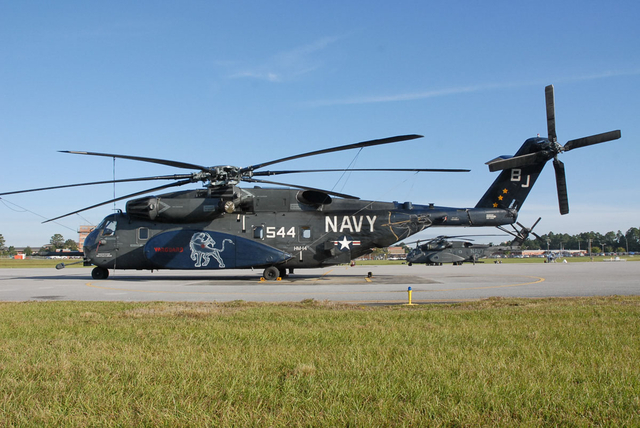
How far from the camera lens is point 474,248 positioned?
165 ft

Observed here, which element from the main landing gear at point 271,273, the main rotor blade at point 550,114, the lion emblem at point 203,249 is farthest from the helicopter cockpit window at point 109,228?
the main rotor blade at point 550,114

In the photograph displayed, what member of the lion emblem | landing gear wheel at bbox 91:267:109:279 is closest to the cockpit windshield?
landing gear wheel at bbox 91:267:109:279

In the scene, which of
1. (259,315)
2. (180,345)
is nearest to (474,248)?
(259,315)

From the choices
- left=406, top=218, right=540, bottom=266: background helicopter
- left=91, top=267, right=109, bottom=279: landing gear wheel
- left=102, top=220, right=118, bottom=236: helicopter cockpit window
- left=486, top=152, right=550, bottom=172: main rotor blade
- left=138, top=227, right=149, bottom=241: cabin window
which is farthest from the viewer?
left=406, top=218, right=540, bottom=266: background helicopter

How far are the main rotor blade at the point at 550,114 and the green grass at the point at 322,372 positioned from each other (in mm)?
14781

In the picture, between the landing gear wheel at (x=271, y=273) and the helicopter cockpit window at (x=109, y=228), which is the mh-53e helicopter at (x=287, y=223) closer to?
the landing gear wheel at (x=271, y=273)

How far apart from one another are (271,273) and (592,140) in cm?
1629

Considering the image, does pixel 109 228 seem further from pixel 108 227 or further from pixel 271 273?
pixel 271 273

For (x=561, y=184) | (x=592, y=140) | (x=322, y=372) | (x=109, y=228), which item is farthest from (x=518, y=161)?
(x=109, y=228)

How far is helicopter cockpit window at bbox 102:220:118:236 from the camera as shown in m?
25.5

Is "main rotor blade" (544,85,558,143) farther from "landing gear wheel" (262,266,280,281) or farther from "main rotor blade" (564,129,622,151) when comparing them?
"landing gear wheel" (262,266,280,281)

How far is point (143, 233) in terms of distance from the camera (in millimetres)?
25156

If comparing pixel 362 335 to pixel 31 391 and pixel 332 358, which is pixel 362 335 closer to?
pixel 332 358

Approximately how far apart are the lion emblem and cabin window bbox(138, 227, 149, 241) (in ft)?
8.88
